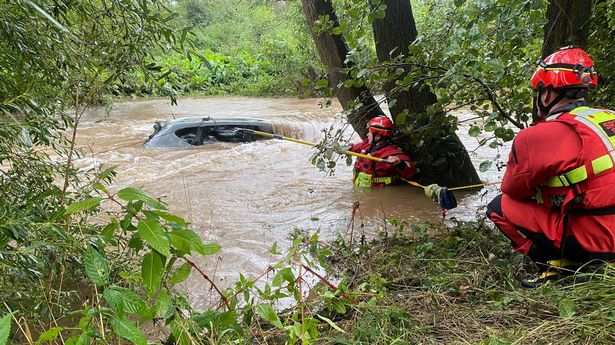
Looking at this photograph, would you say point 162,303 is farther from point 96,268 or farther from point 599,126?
point 599,126

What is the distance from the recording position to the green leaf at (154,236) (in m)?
1.39

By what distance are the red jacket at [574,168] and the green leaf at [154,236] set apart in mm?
2301

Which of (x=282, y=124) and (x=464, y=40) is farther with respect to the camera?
(x=282, y=124)

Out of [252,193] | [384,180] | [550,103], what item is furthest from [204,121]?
[550,103]

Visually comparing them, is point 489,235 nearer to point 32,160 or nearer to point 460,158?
point 460,158

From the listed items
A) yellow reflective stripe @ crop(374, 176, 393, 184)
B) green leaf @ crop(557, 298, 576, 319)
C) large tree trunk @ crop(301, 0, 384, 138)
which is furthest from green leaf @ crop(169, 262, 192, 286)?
yellow reflective stripe @ crop(374, 176, 393, 184)

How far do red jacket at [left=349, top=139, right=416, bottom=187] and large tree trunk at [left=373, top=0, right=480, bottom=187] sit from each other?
19 cm

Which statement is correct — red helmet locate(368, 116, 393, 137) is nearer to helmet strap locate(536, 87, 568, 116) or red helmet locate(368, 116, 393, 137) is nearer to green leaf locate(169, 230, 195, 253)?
helmet strap locate(536, 87, 568, 116)

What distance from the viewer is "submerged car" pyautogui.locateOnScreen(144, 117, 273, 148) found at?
9.86 meters

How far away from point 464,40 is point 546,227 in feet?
5.25

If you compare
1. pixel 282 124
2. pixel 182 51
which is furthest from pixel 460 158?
pixel 282 124

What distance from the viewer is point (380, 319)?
226cm

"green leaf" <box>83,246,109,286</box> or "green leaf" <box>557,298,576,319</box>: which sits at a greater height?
"green leaf" <box>83,246,109,286</box>

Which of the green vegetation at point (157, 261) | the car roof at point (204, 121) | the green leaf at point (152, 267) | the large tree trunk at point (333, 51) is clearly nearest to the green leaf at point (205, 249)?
the green vegetation at point (157, 261)
